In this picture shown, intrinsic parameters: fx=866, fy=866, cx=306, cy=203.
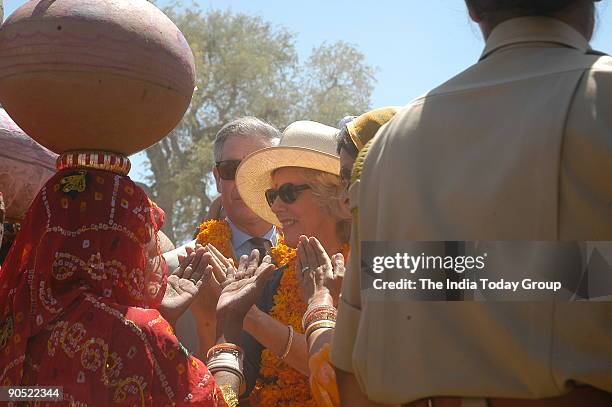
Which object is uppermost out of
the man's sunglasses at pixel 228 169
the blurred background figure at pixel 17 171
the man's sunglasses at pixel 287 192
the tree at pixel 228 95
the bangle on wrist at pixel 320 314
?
the tree at pixel 228 95

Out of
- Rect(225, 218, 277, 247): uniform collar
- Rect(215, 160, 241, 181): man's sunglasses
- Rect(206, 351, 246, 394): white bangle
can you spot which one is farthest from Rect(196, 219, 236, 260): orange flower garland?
Rect(206, 351, 246, 394): white bangle

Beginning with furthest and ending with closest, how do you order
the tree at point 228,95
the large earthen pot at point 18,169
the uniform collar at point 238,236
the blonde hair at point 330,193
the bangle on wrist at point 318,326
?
the tree at point 228,95 → the uniform collar at point 238,236 → the blonde hair at point 330,193 → the large earthen pot at point 18,169 → the bangle on wrist at point 318,326

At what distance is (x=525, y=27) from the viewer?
1885 mm

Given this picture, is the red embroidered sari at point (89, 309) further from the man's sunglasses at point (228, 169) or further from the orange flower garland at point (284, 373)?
the man's sunglasses at point (228, 169)

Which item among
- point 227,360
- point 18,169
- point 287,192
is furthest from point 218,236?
point 227,360

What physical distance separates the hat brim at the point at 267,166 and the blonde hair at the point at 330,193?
4 centimetres

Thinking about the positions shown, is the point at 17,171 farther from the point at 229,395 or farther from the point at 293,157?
the point at 293,157

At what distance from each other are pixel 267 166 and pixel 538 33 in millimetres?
3055

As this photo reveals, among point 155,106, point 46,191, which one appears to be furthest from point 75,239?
point 155,106

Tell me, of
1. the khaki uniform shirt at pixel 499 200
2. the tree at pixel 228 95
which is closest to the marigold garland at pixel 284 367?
the khaki uniform shirt at pixel 499 200

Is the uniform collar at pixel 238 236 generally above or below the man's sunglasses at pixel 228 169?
below

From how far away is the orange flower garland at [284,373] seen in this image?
3.98 m

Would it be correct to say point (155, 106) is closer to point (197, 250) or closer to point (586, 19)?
point (197, 250)

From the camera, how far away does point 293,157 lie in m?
4.62
